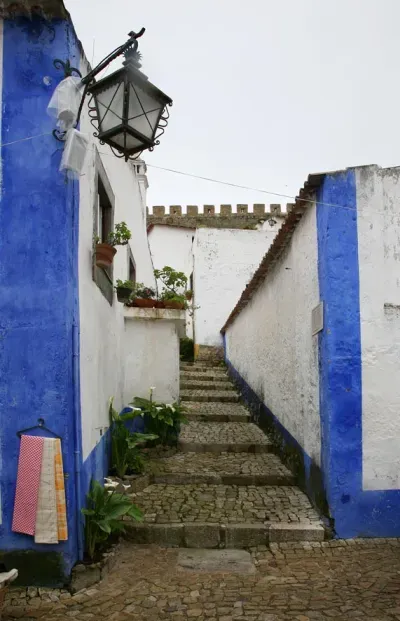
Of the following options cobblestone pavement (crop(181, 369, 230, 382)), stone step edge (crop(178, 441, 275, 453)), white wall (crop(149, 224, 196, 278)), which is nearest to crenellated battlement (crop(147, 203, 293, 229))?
white wall (crop(149, 224, 196, 278))

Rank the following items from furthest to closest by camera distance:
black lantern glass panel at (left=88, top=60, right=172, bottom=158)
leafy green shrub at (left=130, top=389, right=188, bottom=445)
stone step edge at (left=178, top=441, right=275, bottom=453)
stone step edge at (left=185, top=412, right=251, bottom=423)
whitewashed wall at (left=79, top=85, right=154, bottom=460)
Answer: stone step edge at (left=185, top=412, right=251, bottom=423)
stone step edge at (left=178, top=441, right=275, bottom=453)
leafy green shrub at (left=130, top=389, right=188, bottom=445)
whitewashed wall at (left=79, top=85, right=154, bottom=460)
black lantern glass panel at (left=88, top=60, right=172, bottom=158)

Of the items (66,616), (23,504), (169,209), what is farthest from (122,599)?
(169,209)

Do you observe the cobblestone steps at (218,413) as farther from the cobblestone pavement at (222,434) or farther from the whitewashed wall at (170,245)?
the whitewashed wall at (170,245)

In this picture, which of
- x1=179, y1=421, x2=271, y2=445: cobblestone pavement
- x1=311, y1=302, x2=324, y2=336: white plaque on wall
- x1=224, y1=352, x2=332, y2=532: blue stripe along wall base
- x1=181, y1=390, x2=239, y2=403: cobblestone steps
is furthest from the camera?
x1=181, y1=390, x2=239, y2=403: cobblestone steps

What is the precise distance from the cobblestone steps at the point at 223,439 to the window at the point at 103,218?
2955 millimetres

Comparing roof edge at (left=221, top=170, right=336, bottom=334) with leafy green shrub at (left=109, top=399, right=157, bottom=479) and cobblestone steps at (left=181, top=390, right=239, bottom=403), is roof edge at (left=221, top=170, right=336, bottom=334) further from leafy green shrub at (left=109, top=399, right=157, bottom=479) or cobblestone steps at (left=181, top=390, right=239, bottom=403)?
cobblestone steps at (left=181, top=390, right=239, bottom=403)

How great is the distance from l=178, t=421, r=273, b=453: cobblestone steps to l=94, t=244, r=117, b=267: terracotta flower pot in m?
3.83

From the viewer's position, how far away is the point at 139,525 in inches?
190

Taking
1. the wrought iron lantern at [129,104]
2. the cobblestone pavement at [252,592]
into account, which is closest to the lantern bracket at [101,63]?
the wrought iron lantern at [129,104]

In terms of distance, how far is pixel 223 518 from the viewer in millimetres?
5035

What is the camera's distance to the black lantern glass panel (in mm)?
3574

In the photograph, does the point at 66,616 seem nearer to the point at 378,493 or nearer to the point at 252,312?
the point at 378,493

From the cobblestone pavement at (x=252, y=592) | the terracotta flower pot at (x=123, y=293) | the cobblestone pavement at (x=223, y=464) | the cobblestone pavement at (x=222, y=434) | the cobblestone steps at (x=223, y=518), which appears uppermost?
the terracotta flower pot at (x=123, y=293)

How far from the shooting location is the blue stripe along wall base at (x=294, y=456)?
514 cm
